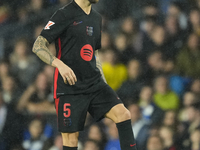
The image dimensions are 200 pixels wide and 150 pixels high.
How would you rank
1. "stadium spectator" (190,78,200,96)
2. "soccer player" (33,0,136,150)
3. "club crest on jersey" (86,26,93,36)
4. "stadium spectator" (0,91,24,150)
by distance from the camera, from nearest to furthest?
"soccer player" (33,0,136,150)
"club crest on jersey" (86,26,93,36)
"stadium spectator" (0,91,24,150)
"stadium spectator" (190,78,200,96)

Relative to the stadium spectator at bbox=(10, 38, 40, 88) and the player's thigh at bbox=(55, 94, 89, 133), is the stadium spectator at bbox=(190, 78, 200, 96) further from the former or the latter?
the player's thigh at bbox=(55, 94, 89, 133)

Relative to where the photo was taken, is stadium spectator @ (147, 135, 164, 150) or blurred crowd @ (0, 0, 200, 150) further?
blurred crowd @ (0, 0, 200, 150)

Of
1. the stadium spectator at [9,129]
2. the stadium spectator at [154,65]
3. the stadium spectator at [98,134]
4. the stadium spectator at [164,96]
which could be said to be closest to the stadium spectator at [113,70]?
the stadium spectator at [154,65]

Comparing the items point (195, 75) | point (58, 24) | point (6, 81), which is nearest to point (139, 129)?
point (195, 75)

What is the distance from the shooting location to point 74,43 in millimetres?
2230

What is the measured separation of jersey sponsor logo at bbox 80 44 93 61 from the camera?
7.38ft

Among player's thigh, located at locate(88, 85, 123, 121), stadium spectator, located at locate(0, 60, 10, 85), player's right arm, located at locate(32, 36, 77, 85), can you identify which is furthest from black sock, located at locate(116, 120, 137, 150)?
stadium spectator, located at locate(0, 60, 10, 85)

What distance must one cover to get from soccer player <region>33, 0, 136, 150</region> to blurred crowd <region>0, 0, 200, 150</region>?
173cm

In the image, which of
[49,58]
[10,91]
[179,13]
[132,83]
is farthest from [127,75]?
[49,58]

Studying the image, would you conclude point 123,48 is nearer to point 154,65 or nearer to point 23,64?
point 154,65

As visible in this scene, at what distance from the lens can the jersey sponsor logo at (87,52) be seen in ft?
7.38

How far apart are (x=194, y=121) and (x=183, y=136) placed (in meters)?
0.25

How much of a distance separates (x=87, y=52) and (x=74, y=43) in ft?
0.39

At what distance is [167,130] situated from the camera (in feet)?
13.2
